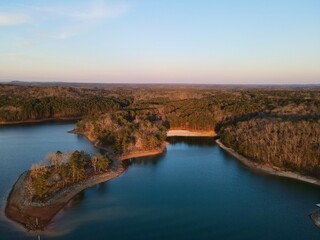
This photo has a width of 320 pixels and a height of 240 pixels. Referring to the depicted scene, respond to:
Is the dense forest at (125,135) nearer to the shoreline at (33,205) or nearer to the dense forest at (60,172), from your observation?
the dense forest at (60,172)

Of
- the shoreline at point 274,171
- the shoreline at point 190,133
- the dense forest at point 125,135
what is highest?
the dense forest at point 125,135

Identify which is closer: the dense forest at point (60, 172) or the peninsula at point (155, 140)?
the dense forest at point (60, 172)

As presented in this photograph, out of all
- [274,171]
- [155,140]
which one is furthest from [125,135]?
[274,171]

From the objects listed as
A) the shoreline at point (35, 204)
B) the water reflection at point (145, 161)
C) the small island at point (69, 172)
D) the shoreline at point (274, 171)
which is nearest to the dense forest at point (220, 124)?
the small island at point (69, 172)

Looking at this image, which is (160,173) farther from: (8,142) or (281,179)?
(8,142)

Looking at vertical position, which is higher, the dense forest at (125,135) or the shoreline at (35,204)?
the dense forest at (125,135)

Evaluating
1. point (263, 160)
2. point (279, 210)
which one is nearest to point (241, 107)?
point (263, 160)

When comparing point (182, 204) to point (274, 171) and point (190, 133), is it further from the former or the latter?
point (190, 133)

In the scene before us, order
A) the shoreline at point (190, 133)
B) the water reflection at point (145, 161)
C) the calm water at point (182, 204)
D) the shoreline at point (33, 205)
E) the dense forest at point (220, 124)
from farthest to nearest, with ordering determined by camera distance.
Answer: the shoreline at point (190, 133), the water reflection at point (145, 161), the dense forest at point (220, 124), the shoreline at point (33, 205), the calm water at point (182, 204)
